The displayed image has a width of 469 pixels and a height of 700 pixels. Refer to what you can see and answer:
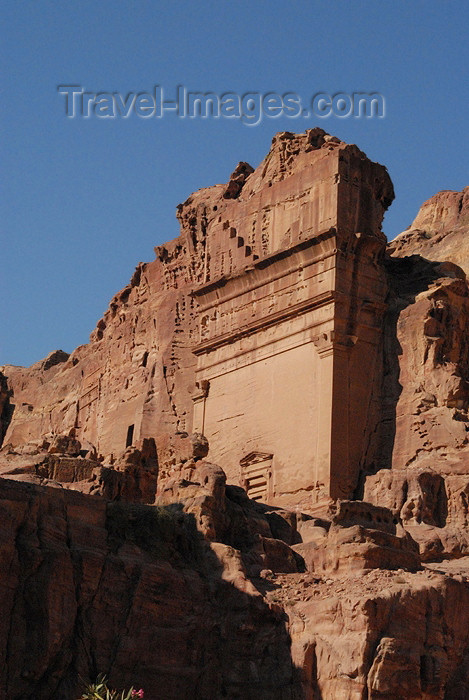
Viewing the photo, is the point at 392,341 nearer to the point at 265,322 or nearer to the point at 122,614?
the point at 265,322

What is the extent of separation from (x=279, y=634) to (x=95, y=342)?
2843 cm

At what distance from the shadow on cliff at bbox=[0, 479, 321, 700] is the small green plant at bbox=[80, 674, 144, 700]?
12.1 inches

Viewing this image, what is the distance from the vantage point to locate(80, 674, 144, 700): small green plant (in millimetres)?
23361

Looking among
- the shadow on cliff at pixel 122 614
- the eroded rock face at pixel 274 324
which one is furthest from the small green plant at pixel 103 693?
the eroded rock face at pixel 274 324

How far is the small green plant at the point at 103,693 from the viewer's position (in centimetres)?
2336

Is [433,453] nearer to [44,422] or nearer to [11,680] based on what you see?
[11,680]

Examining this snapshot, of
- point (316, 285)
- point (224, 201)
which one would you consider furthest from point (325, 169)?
point (224, 201)

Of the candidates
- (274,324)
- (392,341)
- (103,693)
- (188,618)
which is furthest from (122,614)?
(274,324)

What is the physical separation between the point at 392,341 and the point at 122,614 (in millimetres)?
15251

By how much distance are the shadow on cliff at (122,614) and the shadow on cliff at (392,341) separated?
10389 millimetres

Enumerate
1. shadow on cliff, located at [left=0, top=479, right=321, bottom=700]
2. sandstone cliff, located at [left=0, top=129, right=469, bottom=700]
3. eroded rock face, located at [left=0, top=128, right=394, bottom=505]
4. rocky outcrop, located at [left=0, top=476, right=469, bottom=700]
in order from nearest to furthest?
shadow on cliff, located at [left=0, top=479, right=321, bottom=700] < rocky outcrop, located at [left=0, top=476, right=469, bottom=700] < sandstone cliff, located at [left=0, top=129, right=469, bottom=700] < eroded rock face, located at [left=0, top=128, right=394, bottom=505]

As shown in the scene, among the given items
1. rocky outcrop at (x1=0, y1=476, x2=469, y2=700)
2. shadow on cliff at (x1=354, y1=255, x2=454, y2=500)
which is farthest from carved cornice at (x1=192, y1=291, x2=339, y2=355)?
rocky outcrop at (x1=0, y1=476, x2=469, y2=700)

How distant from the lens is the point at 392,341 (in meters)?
40.6

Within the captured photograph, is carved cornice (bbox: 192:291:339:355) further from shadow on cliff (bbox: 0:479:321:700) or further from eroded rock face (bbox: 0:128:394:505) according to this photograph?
shadow on cliff (bbox: 0:479:321:700)
